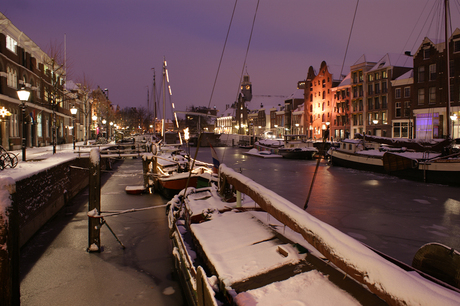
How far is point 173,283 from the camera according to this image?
6133mm

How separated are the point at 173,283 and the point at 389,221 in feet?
23.2

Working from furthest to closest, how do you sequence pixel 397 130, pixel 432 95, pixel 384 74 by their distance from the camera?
1. pixel 384 74
2. pixel 397 130
3. pixel 432 95

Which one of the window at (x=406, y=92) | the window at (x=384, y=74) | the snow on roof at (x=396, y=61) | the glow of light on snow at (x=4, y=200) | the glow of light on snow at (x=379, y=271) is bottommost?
the glow of light on snow at (x=379, y=271)

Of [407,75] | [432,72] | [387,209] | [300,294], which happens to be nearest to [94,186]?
[300,294]

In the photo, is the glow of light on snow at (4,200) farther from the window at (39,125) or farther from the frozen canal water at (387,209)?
the window at (39,125)

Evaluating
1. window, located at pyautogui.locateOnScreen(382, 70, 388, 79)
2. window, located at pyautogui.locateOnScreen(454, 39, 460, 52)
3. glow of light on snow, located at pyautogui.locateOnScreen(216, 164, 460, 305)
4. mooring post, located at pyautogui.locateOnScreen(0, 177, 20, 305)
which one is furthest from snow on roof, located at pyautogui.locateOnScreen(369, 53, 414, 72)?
mooring post, located at pyautogui.locateOnScreen(0, 177, 20, 305)

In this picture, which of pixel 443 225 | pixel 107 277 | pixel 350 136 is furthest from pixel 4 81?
pixel 350 136

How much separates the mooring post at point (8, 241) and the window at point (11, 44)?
93.0 ft

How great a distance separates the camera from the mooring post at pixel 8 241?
371 centimetres

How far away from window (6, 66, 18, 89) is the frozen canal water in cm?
2281

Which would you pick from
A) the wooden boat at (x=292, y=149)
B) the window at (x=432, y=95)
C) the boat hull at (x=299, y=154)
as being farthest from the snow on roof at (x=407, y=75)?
the boat hull at (x=299, y=154)

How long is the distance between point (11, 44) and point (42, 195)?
23.7 meters

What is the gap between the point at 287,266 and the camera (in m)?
3.32

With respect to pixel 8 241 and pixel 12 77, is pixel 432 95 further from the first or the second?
pixel 8 241
